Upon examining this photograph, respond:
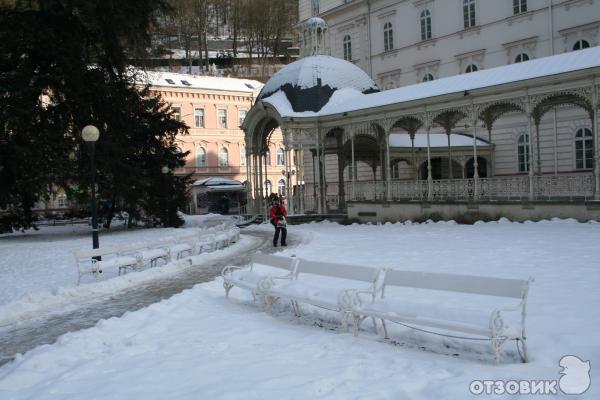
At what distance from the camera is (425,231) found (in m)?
19.7

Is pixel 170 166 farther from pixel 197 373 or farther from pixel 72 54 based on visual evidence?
pixel 197 373

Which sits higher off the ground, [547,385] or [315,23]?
[315,23]

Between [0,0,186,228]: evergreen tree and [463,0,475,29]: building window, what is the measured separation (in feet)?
62.6

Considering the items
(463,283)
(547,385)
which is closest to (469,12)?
(463,283)

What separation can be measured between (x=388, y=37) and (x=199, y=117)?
26.0 m

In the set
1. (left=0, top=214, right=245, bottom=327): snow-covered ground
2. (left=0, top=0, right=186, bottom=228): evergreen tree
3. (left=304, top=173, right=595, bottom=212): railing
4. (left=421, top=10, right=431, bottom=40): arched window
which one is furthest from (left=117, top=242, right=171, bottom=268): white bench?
(left=421, top=10, right=431, bottom=40): arched window

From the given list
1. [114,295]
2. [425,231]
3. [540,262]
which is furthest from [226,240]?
[540,262]

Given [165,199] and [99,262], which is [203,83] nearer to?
[165,199]

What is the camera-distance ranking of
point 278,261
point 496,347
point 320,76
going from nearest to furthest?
point 496,347
point 278,261
point 320,76

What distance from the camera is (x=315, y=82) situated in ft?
94.8

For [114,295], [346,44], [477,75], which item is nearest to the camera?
[114,295]

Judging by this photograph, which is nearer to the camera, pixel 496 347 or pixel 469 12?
pixel 496 347

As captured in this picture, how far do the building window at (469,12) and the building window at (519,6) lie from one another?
118 inches

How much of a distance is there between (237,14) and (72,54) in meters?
60.2
